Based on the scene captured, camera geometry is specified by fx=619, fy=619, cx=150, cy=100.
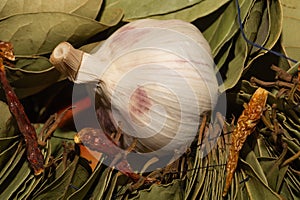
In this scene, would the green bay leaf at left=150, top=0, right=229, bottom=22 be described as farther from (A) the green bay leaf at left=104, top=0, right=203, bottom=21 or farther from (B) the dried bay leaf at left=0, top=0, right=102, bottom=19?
(B) the dried bay leaf at left=0, top=0, right=102, bottom=19

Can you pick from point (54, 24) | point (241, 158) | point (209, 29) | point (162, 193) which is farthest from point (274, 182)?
point (54, 24)

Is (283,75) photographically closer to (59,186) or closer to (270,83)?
(270,83)

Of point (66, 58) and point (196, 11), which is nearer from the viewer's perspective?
point (66, 58)

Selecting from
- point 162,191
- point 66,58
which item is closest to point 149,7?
point 66,58

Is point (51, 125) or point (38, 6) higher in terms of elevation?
point (38, 6)

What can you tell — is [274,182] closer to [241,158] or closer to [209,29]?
[241,158]

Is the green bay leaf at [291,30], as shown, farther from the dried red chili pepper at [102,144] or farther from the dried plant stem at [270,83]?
the dried red chili pepper at [102,144]
